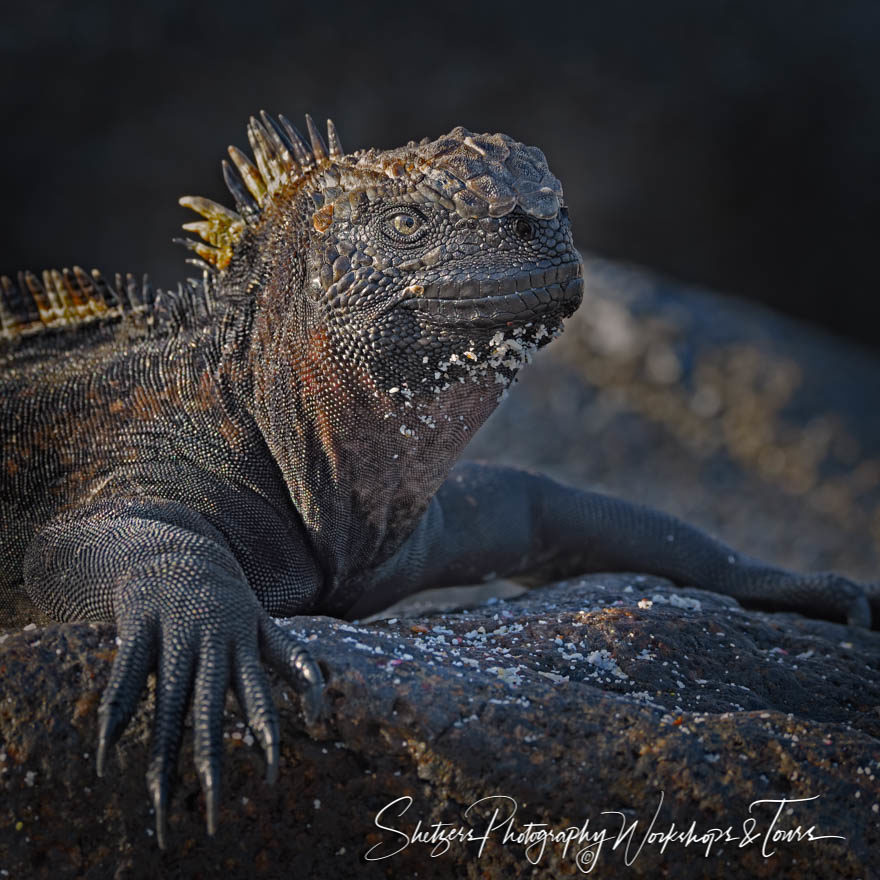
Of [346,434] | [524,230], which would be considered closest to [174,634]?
[346,434]

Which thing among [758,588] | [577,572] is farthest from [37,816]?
[758,588]

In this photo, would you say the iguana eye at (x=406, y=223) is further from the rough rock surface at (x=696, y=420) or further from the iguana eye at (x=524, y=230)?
the rough rock surface at (x=696, y=420)

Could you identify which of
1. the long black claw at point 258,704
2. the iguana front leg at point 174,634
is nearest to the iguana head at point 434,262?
the iguana front leg at point 174,634

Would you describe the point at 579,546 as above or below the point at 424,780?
below

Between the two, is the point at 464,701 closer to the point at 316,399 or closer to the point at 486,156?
the point at 316,399

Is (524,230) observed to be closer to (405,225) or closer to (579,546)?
(405,225)
